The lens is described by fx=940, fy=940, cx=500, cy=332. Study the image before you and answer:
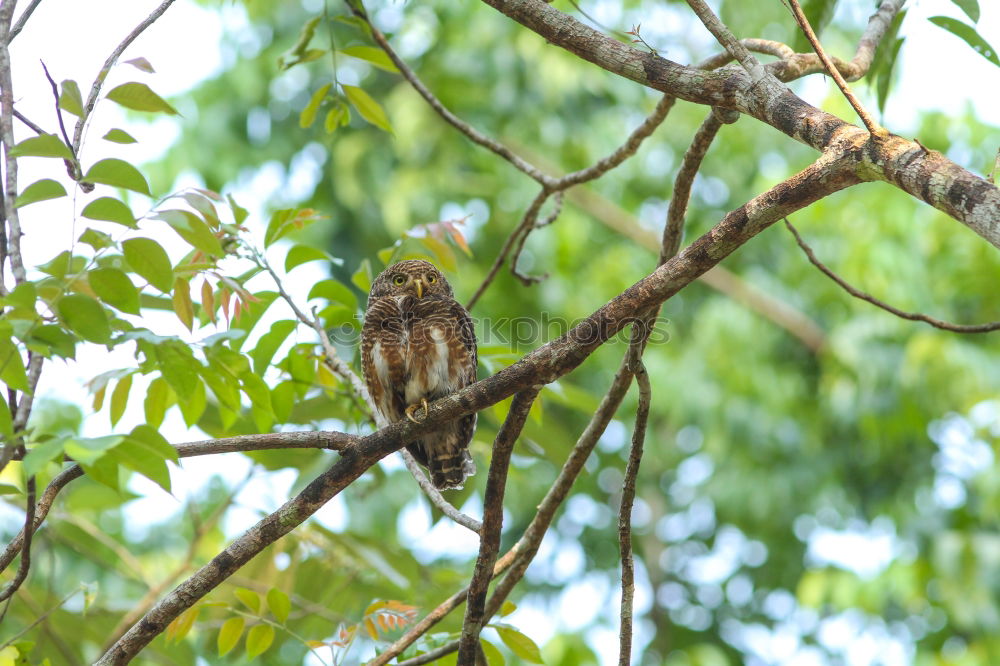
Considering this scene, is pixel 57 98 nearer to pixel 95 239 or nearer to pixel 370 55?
pixel 95 239

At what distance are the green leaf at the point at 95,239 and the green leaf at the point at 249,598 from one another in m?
1.12

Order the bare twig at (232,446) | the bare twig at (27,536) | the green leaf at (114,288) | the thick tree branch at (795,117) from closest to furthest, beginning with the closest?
1. the thick tree branch at (795,117)
2. the green leaf at (114,288)
3. the bare twig at (27,536)
4. the bare twig at (232,446)

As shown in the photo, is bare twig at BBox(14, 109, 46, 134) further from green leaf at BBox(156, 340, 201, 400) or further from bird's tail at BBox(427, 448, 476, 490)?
bird's tail at BBox(427, 448, 476, 490)

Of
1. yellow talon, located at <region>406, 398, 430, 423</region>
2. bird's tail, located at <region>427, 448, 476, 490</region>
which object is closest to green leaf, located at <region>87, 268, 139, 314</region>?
yellow talon, located at <region>406, 398, 430, 423</region>

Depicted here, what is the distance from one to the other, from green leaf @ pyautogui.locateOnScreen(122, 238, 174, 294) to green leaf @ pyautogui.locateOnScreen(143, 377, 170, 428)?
2.51 feet

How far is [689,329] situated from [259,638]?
8.71m

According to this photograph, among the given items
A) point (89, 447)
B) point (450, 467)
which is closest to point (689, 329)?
point (450, 467)

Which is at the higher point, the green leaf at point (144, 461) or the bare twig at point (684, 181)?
the bare twig at point (684, 181)

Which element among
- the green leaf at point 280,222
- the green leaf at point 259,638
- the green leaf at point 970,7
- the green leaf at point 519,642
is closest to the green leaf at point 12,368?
the green leaf at point 259,638

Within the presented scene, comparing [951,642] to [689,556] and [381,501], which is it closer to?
[689,556]

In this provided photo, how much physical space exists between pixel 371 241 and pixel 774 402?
14.9ft

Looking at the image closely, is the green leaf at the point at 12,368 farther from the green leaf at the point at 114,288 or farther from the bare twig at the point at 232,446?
the bare twig at the point at 232,446

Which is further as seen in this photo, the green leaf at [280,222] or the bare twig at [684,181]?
the green leaf at [280,222]

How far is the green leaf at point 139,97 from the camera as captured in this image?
6.48ft
